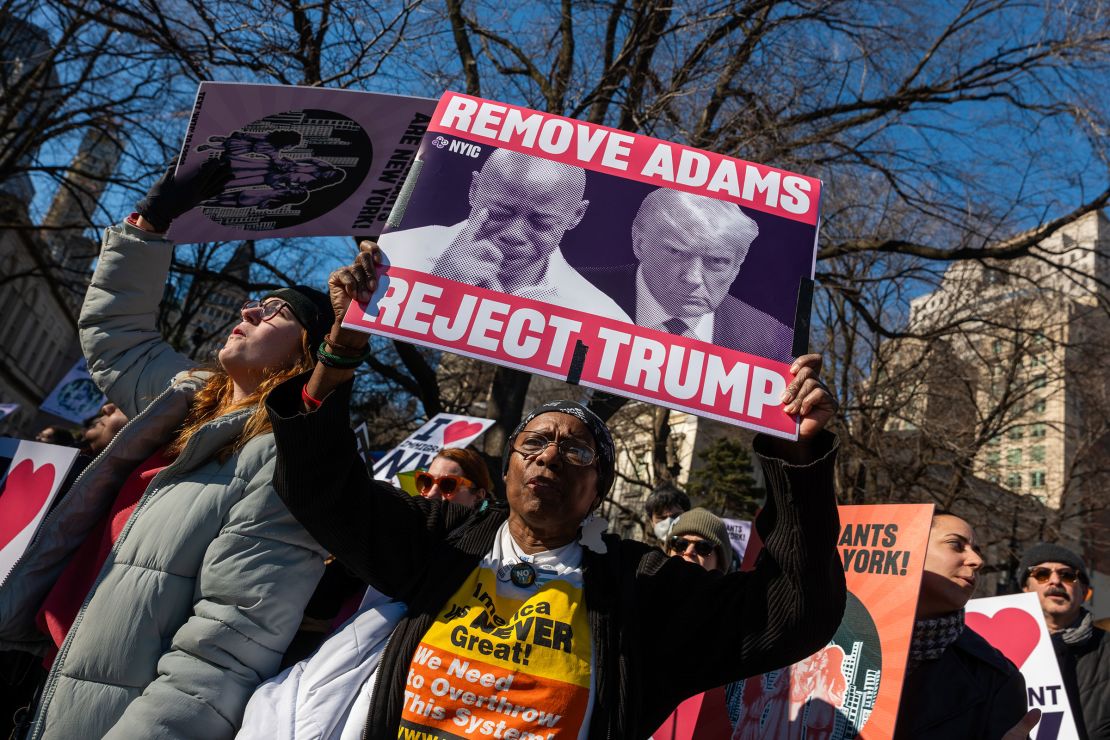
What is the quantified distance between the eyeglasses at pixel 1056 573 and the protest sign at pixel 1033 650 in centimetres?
57

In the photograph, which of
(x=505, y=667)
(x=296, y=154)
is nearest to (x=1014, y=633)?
(x=505, y=667)

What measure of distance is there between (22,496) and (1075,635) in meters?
5.02

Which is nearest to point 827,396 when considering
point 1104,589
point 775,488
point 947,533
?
point 775,488

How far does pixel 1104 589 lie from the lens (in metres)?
28.2

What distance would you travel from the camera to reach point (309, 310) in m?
2.67

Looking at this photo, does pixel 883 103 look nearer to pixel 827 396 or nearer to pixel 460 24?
pixel 460 24

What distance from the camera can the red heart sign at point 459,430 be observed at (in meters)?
7.15

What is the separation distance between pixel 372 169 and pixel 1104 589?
3206 cm

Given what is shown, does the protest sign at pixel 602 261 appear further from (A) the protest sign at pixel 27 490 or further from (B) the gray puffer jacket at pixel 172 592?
(A) the protest sign at pixel 27 490

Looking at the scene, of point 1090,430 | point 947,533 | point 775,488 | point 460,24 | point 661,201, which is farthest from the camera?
point 1090,430

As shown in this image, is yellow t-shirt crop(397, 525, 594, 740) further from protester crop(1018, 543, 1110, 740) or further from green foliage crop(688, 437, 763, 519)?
green foliage crop(688, 437, 763, 519)

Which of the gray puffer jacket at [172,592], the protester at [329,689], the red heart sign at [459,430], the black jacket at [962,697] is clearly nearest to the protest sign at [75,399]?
the red heart sign at [459,430]

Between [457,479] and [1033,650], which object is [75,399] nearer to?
[457,479]

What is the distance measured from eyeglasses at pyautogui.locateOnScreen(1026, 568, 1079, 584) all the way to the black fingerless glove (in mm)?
4248
